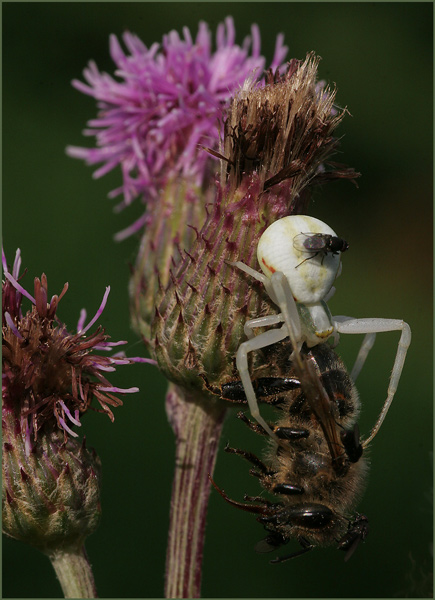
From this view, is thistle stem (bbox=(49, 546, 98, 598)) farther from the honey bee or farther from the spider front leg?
the spider front leg

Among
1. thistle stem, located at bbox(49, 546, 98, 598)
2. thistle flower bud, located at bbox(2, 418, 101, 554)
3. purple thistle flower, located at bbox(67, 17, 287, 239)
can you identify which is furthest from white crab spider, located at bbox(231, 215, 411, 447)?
purple thistle flower, located at bbox(67, 17, 287, 239)

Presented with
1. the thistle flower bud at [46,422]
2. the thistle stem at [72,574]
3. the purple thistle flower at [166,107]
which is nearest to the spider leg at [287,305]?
the thistle flower bud at [46,422]

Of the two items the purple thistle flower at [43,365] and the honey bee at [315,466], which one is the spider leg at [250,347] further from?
the purple thistle flower at [43,365]

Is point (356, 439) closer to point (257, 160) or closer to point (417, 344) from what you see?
point (257, 160)

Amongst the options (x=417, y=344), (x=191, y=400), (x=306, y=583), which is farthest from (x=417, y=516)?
(x=191, y=400)

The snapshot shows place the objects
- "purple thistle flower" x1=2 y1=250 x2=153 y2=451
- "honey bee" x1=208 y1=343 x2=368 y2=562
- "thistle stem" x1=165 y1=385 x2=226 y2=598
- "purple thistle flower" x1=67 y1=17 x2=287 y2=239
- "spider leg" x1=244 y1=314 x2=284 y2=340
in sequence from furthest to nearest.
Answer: "purple thistle flower" x1=67 y1=17 x2=287 y2=239 → "thistle stem" x1=165 y1=385 x2=226 y2=598 → "purple thistle flower" x1=2 y1=250 x2=153 y2=451 → "spider leg" x1=244 y1=314 x2=284 y2=340 → "honey bee" x1=208 y1=343 x2=368 y2=562

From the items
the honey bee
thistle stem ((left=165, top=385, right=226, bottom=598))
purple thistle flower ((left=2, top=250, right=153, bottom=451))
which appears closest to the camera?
the honey bee
